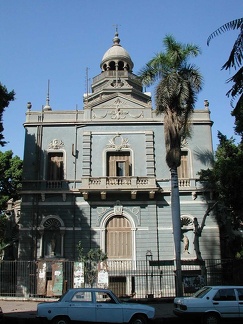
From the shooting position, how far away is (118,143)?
82.8ft

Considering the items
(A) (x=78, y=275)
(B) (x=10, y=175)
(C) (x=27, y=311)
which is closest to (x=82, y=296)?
(C) (x=27, y=311)

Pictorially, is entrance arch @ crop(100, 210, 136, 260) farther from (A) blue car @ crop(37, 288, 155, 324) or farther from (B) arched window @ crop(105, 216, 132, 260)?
(A) blue car @ crop(37, 288, 155, 324)

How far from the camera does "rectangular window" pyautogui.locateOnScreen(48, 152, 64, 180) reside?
24906 mm

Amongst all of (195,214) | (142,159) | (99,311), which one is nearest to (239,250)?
(195,214)

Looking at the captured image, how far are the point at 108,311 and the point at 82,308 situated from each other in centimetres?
77

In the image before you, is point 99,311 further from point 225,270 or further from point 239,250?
point 239,250

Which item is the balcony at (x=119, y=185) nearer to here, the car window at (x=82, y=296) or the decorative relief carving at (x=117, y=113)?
the decorative relief carving at (x=117, y=113)

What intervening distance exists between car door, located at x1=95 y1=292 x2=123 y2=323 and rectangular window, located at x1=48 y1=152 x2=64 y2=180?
14.0 m

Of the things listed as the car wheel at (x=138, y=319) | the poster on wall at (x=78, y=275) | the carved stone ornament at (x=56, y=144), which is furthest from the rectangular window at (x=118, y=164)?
the car wheel at (x=138, y=319)

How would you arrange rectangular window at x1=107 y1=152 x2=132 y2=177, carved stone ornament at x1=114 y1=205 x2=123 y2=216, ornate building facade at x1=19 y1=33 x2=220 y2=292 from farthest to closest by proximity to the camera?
rectangular window at x1=107 y1=152 x2=132 y2=177 < carved stone ornament at x1=114 y1=205 x2=123 y2=216 < ornate building facade at x1=19 y1=33 x2=220 y2=292

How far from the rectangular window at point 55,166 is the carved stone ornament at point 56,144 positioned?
0.39 metres

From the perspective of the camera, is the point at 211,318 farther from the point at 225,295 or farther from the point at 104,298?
the point at 104,298

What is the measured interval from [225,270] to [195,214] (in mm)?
4518

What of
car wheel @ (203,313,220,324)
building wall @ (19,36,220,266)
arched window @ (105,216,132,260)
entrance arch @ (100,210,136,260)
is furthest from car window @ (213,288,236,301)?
arched window @ (105,216,132,260)
